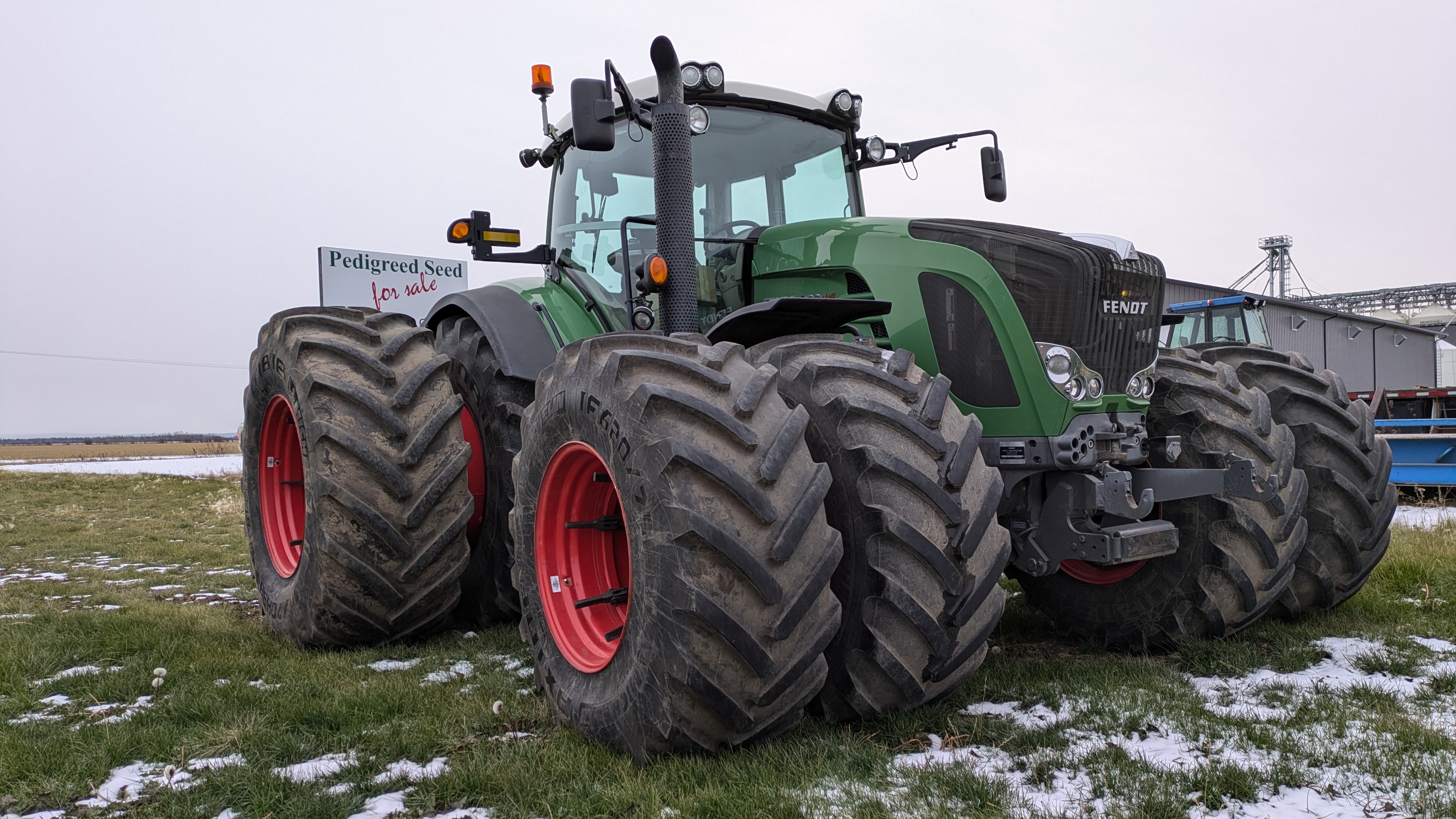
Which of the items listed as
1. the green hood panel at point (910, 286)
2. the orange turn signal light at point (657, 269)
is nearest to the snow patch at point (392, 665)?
the orange turn signal light at point (657, 269)

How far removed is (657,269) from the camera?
387cm

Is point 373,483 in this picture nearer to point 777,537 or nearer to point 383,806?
point 383,806

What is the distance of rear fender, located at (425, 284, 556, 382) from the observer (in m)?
4.68

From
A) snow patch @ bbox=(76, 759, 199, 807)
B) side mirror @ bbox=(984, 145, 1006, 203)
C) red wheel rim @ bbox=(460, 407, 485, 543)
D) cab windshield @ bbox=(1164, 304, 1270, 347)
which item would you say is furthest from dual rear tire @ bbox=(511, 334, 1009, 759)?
cab windshield @ bbox=(1164, 304, 1270, 347)

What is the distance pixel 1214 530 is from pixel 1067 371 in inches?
40.7

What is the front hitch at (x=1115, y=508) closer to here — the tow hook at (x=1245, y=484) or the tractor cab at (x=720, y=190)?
the tow hook at (x=1245, y=484)

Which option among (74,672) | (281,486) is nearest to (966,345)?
(281,486)

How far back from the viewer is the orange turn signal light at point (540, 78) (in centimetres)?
470

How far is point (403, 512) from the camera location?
14.1ft

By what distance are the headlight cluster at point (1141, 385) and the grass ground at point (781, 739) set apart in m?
1.11

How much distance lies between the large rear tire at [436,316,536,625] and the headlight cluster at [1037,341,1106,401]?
2.54 m

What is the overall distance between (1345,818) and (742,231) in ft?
10.7

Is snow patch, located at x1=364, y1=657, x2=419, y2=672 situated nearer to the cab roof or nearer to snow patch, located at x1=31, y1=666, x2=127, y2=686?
snow patch, located at x1=31, y1=666, x2=127, y2=686

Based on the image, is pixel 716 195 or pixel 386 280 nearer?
pixel 716 195
